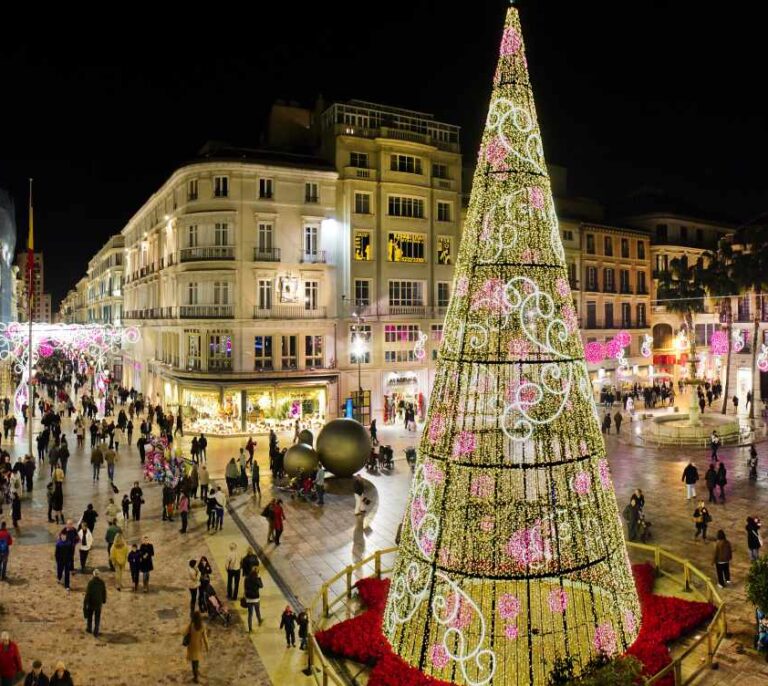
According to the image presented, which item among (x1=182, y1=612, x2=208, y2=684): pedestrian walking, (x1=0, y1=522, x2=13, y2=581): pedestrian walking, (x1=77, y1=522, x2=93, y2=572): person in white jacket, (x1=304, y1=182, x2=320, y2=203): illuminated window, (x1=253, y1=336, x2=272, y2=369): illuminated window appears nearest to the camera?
(x1=182, y1=612, x2=208, y2=684): pedestrian walking

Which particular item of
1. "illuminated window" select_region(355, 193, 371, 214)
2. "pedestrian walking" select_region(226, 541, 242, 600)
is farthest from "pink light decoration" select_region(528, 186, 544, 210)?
"illuminated window" select_region(355, 193, 371, 214)

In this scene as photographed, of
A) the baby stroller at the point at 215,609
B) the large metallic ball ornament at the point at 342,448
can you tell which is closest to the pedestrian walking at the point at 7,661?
the baby stroller at the point at 215,609

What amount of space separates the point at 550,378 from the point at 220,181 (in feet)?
106

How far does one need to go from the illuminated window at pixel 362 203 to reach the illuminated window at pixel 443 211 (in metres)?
5.46

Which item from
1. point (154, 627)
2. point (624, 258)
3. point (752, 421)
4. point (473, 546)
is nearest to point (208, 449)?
point (154, 627)

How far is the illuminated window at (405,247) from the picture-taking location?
137ft

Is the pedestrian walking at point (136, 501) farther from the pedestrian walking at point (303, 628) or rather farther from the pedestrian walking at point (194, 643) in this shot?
the pedestrian walking at point (303, 628)

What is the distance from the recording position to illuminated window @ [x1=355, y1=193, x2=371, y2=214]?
40719mm

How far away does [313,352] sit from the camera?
39.4 m

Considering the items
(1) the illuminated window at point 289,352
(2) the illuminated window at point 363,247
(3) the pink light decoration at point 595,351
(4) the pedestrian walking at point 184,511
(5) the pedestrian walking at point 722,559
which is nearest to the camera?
(5) the pedestrian walking at point 722,559

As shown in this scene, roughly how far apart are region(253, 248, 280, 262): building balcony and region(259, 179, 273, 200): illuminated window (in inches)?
125

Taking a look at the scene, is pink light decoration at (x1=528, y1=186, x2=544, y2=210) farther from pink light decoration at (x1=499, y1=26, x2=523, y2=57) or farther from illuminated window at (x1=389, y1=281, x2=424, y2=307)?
illuminated window at (x1=389, y1=281, x2=424, y2=307)

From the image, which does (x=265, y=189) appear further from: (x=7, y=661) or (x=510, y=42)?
(x=7, y=661)

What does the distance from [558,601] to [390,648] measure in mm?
3013
